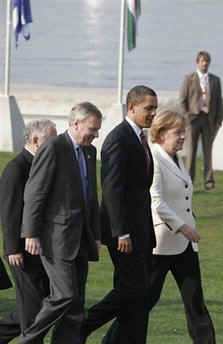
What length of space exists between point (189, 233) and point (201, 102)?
864 centimetres

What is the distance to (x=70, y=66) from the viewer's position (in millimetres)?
46062

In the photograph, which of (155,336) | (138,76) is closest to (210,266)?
(155,336)

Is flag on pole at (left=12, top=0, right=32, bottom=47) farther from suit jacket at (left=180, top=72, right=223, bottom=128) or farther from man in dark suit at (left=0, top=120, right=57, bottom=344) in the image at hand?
man in dark suit at (left=0, top=120, right=57, bottom=344)

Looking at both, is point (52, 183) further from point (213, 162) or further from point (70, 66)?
point (70, 66)

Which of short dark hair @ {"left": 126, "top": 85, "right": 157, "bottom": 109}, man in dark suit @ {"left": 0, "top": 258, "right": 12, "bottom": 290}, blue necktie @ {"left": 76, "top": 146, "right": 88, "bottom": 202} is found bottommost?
man in dark suit @ {"left": 0, "top": 258, "right": 12, "bottom": 290}

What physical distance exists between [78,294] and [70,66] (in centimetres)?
3777

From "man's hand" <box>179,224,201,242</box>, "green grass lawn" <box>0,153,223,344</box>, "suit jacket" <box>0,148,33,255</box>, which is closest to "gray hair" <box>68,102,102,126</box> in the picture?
"suit jacket" <box>0,148,33,255</box>

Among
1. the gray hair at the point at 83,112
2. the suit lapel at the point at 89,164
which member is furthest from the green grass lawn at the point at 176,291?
the gray hair at the point at 83,112

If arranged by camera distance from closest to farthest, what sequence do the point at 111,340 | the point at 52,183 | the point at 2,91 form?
1. the point at 52,183
2. the point at 111,340
3. the point at 2,91

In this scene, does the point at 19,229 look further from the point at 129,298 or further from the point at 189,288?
the point at 189,288

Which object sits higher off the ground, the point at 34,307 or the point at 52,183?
the point at 52,183

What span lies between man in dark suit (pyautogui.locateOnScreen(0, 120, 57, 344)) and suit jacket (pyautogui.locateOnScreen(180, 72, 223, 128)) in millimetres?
8759

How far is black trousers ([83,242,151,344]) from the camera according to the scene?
350 inches

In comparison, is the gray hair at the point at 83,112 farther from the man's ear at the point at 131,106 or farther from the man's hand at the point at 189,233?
the man's hand at the point at 189,233
